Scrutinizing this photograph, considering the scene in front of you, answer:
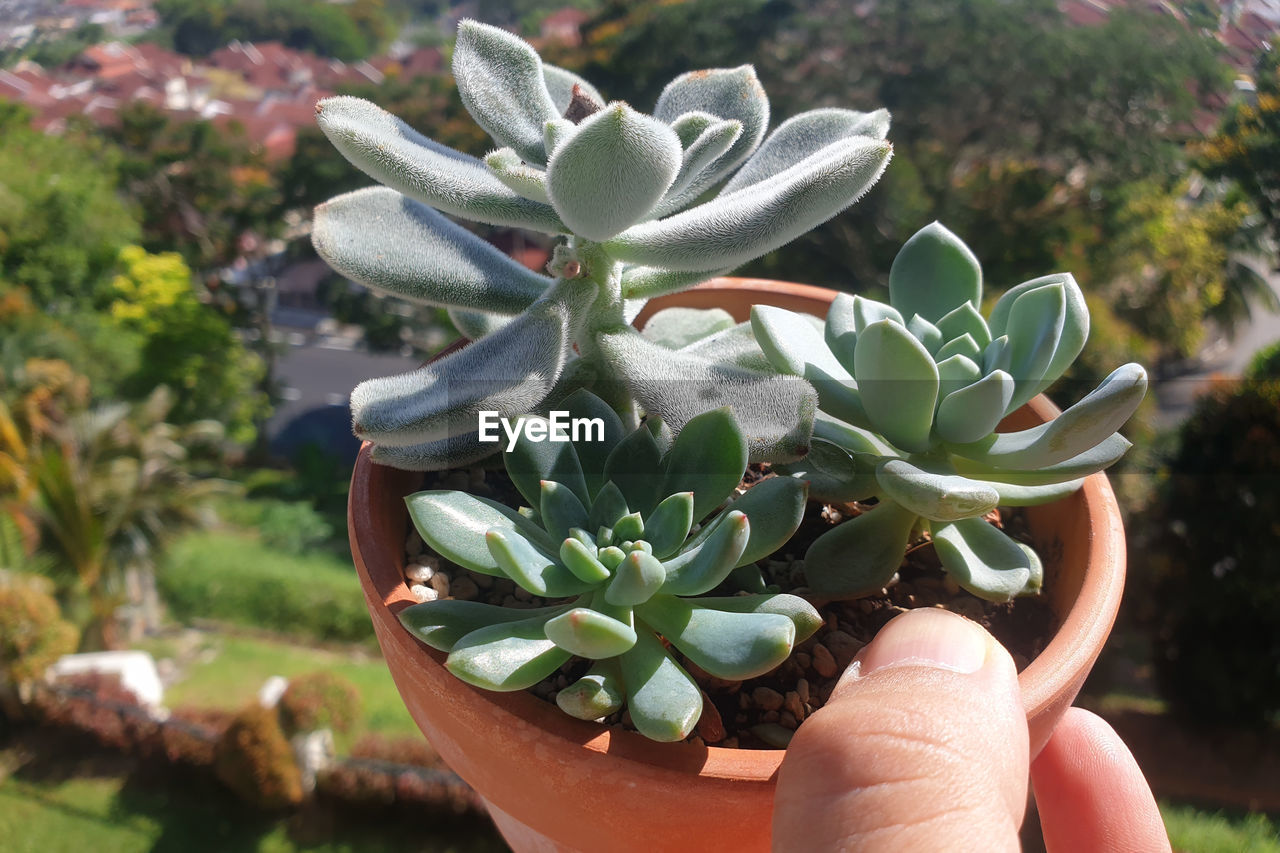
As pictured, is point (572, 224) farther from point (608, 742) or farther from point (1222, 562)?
point (1222, 562)

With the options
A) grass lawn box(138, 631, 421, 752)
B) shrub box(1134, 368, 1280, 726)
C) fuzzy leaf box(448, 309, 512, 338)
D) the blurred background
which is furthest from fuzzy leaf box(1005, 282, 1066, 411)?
grass lawn box(138, 631, 421, 752)

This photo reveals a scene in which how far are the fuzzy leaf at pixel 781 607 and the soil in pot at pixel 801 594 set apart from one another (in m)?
0.09

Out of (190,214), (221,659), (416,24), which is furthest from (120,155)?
(221,659)

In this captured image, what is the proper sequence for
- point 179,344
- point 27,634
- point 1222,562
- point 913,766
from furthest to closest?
point 179,344 → point 27,634 → point 1222,562 → point 913,766

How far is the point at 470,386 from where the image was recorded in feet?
2.45

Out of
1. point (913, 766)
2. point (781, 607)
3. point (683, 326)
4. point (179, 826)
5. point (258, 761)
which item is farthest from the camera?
point (179, 826)

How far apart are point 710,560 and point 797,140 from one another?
0.51 metres

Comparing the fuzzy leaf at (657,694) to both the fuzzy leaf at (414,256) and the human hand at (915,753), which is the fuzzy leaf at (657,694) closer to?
the human hand at (915,753)

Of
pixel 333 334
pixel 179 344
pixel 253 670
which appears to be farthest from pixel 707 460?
pixel 333 334

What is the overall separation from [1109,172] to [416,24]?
1444 centimetres

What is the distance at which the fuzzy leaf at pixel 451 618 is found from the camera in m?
0.71

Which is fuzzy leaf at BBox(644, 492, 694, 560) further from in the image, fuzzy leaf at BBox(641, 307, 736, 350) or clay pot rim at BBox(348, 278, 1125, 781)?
fuzzy leaf at BBox(641, 307, 736, 350)

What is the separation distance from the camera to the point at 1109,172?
26.5ft

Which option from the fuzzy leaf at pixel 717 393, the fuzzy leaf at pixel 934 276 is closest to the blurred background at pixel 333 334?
the fuzzy leaf at pixel 934 276
